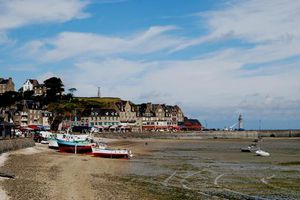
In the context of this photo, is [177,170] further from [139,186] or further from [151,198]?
[151,198]

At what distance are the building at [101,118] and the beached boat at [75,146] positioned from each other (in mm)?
117288

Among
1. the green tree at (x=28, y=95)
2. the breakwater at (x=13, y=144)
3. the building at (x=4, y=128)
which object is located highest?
the green tree at (x=28, y=95)

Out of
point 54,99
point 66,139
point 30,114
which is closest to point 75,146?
point 66,139

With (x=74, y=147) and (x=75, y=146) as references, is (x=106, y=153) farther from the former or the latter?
(x=74, y=147)

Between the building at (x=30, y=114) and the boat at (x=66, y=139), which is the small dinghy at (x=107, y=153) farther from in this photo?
the building at (x=30, y=114)

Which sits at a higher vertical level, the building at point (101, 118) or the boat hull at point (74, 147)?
the building at point (101, 118)

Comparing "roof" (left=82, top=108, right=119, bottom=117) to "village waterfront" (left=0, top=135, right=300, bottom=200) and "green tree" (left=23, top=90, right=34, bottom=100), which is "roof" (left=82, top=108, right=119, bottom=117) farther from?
"village waterfront" (left=0, top=135, right=300, bottom=200)

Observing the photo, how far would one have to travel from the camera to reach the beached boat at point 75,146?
6694 centimetres

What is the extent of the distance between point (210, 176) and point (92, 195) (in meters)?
18.1

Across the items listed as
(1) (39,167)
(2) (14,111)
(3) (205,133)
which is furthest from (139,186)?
(3) (205,133)

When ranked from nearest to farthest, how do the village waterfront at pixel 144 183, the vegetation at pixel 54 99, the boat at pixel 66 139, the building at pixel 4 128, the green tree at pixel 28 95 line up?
the village waterfront at pixel 144 183, the boat at pixel 66 139, the building at pixel 4 128, the vegetation at pixel 54 99, the green tree at pixel 28 95

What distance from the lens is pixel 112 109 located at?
196m

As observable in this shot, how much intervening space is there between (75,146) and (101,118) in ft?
408

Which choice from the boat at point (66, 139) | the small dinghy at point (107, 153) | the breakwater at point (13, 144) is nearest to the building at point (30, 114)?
the boat at point (66, 139)
